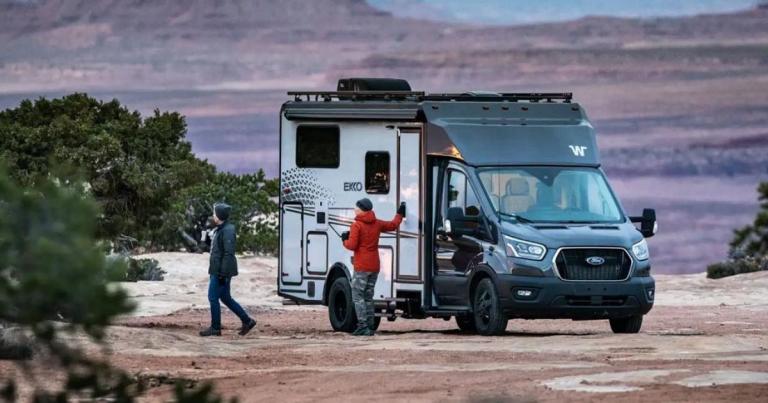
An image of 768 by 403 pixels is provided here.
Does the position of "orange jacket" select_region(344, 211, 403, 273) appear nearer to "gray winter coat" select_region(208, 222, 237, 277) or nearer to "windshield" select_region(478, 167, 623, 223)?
"windshield" select_region(478, 167, 623, 223)

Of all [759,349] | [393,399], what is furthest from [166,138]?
[393,399]

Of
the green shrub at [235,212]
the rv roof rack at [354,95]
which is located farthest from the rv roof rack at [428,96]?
the green shrub at [235,212]

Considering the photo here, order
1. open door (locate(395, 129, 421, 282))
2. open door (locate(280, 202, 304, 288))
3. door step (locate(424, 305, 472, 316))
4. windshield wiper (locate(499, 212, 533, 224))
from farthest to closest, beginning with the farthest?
open door (locate(280, 202, 304, 288))
open door (locate(395, 129, 421, 282))
door step (locate(424, 305, 472, 316))
windshield wiper (locate(499, 212, 533, 224))

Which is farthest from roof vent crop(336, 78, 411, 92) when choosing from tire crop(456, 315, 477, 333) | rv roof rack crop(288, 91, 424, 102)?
tire crop(456, 315, 477, 333)

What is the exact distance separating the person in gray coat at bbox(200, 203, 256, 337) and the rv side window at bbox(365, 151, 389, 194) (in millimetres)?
1911

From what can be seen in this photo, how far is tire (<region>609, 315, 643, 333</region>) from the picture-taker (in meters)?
23.5

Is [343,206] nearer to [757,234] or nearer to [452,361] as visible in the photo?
[452,361]

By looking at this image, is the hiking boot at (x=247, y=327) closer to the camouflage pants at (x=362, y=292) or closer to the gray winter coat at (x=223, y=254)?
the gray winter coat at (x=223, y=254)

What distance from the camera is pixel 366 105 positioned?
78.4ft

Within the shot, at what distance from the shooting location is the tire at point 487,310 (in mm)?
22547

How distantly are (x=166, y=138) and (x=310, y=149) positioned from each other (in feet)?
66.0

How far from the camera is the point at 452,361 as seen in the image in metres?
18.8

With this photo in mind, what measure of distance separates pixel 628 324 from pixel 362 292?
3.47 m

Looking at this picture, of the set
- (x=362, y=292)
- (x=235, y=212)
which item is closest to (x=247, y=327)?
(x=362, y=292)
